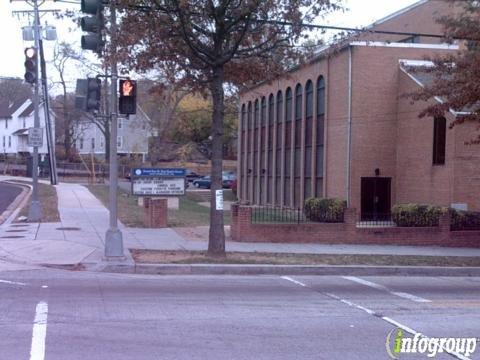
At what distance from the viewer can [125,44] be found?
44.8 ft

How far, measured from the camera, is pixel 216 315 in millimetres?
9117

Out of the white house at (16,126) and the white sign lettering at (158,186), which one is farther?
the white house at (16,126)

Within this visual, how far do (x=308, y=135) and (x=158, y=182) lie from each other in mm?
11370

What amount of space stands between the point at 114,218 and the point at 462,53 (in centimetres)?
999

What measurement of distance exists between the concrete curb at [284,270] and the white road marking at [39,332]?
3.86 meters

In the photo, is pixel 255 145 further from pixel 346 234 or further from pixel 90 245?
pixel 90 245

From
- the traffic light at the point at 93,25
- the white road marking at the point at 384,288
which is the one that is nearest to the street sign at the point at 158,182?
the traffic light at the point at 93,25

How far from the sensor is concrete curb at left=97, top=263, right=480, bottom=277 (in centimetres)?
1348

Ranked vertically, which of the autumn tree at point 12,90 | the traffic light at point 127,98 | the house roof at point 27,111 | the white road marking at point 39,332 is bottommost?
the white road marking at point 39,332

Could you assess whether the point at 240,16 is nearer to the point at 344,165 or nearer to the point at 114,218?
the point at 114,218

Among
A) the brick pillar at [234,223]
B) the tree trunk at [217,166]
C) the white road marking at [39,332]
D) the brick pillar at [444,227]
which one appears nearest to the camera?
the white road marking at [39,332]

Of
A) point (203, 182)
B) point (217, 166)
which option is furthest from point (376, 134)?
point (203, 182)

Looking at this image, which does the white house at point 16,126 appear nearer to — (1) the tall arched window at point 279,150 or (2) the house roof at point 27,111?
(2) the house roof at point 27,111

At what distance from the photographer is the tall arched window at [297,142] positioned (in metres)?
34.4
